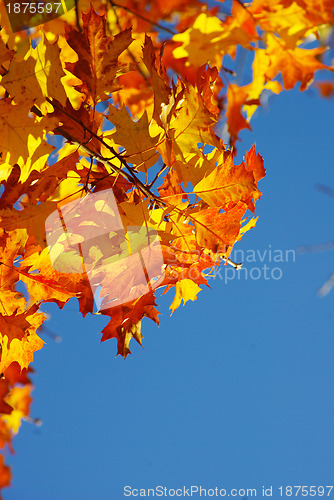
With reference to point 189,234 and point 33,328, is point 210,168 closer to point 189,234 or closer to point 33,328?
point 189,234

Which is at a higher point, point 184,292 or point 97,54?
point 97,54

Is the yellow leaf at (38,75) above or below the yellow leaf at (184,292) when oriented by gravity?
above

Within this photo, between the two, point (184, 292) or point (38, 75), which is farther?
point (184, 292)

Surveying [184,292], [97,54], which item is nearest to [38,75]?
[97,54]

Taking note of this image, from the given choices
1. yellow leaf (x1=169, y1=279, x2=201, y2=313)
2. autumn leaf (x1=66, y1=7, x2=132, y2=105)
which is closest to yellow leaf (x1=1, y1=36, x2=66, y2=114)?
autumn leaf (x1=66, y1=7, x2=132, y2=105)

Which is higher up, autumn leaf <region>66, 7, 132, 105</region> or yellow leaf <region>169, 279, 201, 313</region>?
autumn leaf <region>66, 7, 132, 105</region>

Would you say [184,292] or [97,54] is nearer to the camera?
[97,54]

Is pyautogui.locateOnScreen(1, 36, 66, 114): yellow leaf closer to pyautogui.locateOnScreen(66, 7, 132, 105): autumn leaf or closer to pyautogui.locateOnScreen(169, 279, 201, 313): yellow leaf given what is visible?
A: pyautogui.locateOnScreen(66, 7, 132, 105): autumn leaf

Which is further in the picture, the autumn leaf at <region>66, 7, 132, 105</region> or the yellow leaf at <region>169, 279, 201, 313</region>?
the yellow leaf at <region>169, 279, 201, 313</region>

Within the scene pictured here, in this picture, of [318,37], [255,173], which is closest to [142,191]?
[255,173]

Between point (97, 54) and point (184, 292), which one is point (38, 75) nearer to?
point (97, 54)

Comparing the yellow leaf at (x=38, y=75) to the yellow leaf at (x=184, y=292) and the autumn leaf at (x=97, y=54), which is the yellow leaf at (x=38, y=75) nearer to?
the autumn leaf at (x=97, y=54)

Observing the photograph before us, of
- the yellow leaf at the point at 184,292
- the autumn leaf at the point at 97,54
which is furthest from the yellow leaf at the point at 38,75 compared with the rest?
the yellow leaf at the point at 184,292

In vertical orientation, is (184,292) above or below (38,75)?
below
